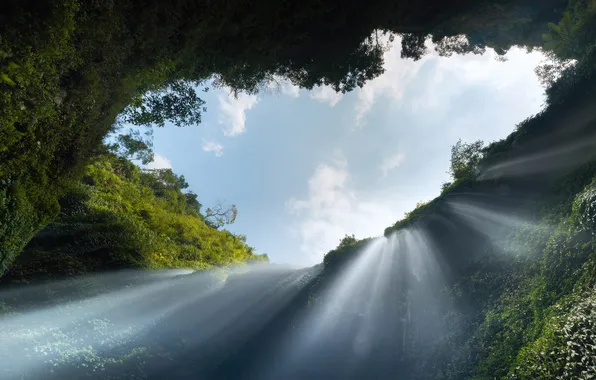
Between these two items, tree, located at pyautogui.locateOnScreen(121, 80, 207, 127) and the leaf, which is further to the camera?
tree, located at pyautogui.locateOnScreen(121, 80, 207, 127)

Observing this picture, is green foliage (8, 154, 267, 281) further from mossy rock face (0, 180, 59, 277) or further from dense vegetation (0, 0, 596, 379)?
mossy rock face (0, 180, 59, 277)

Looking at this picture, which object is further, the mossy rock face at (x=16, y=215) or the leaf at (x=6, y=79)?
the mossy rock face at (x=16, y=215)

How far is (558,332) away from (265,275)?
23019mm

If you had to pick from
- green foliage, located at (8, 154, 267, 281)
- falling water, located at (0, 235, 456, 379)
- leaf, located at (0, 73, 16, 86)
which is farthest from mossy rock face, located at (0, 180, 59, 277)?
Result: falling water, located at (0, 235, 456, 379)

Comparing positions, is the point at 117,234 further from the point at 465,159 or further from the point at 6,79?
the point at 465,159

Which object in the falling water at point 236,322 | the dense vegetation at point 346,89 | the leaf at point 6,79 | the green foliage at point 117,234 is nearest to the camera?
the leaf at point 6,79

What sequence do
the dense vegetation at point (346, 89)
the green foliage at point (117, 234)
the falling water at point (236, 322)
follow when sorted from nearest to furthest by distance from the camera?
the dense vegetation at point (346, 89) < the falling water at point (236, 322) < the green foliage at point (117, 234)

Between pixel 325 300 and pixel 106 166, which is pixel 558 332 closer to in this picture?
pixel 325 300

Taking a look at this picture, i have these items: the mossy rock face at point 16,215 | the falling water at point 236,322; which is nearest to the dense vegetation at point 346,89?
the mossy rock face at point 16,215

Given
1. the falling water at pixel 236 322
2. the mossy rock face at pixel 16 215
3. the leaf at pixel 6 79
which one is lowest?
the falling water at pixel 236 322

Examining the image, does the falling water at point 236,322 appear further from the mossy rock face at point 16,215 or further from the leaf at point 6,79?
the leaf at point 6,79

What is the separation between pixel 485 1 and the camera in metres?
15.3

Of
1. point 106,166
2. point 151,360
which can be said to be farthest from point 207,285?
point 106,166

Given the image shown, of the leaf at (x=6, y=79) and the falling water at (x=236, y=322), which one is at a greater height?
the leaf at (x=6, y=79)
